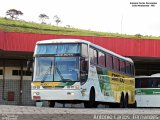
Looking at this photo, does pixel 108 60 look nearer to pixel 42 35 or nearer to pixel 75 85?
pixel 75 85

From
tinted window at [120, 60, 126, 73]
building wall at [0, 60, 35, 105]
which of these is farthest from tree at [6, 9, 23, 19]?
tinted window at [120, 60, 126, 73]

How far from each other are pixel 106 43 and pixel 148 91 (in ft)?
14.0

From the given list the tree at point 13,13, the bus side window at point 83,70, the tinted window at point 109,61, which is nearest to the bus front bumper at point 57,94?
the bus side window at point 83,70

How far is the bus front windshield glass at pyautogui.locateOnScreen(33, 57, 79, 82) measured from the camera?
19.7m

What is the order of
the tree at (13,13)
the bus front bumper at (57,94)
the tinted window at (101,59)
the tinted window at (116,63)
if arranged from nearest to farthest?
the bus front bumper at (57,94)
the tinted window at (101,59)
the tinted window at (116,63)
the tree at (13,13)

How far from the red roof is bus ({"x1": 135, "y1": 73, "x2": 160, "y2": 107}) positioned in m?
1.79

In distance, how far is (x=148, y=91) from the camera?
107 feet

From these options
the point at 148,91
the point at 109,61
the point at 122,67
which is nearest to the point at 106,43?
the point at 148,91

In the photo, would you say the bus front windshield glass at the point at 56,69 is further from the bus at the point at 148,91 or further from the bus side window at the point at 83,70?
the bus at the point at 148,91

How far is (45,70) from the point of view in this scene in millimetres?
20031

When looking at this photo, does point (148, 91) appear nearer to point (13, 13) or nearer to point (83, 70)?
point (83, 70)

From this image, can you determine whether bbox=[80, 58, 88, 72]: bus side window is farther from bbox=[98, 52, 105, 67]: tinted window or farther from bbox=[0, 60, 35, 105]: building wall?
bbox=[0, 60, 35, 105]: building wall

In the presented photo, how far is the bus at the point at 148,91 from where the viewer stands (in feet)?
105

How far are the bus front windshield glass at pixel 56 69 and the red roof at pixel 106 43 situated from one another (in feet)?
33.4
